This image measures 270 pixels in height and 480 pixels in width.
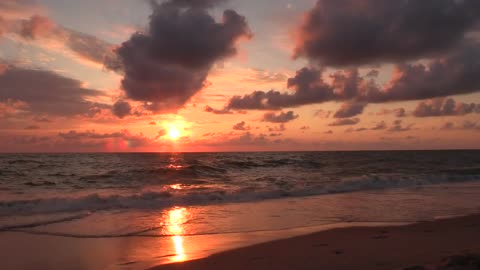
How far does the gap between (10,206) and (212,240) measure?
9.85m

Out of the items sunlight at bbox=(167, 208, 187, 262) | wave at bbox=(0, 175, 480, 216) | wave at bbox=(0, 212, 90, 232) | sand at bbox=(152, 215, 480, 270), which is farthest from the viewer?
wave at bbox=(0, 175, 480, 216)

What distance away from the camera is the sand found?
630 cm

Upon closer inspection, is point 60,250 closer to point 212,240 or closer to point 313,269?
point 212,240

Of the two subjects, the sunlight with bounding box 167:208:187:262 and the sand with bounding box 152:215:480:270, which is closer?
the sand with bounding box 152:215:480:270

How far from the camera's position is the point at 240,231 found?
34.3 ft

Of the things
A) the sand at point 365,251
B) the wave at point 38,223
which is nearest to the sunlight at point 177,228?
the sand at point 365,251

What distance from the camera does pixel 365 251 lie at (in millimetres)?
7477

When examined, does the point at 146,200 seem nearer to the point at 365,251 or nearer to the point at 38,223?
the point at 38,223

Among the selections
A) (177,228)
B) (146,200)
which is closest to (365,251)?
(177,228)

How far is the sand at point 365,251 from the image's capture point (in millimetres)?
6297

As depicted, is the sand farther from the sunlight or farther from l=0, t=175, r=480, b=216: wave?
l=0, t=175, r=480, b=216: wave

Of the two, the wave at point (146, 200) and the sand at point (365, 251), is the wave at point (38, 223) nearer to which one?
the wave at point (146, 200)

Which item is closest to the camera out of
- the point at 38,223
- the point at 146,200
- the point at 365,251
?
the point at 365,251

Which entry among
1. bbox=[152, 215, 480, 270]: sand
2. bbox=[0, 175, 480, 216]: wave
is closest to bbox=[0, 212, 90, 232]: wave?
bbox=[0, 175, 480, 216]: wave
